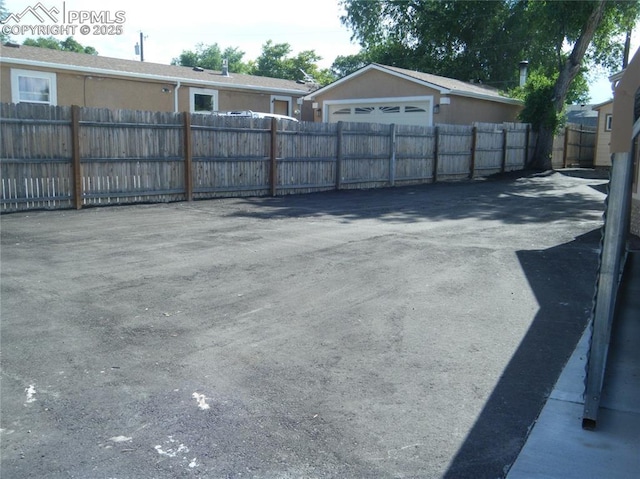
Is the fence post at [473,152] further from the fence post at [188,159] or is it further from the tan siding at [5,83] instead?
the tan siding at [5,83]

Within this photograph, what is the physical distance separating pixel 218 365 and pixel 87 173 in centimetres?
914

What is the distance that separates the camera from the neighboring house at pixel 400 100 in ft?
84.1

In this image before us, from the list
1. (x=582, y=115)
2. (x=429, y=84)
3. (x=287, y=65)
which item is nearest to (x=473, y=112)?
(x=429, y=84)

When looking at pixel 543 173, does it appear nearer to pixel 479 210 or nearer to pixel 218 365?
pixel 479 210

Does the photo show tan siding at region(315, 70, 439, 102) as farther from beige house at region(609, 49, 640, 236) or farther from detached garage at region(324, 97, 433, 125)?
beige house at region(609, 49, 640, 236)

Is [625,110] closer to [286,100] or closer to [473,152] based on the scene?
[473,152]

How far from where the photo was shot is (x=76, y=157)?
40.6ft

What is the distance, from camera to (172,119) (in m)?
14.1

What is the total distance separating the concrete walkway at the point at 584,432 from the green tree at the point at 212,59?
227 feet

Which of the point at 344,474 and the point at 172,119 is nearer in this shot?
the point at 344,474

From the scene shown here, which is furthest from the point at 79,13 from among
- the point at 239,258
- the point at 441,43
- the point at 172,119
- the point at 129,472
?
the point at 441,43

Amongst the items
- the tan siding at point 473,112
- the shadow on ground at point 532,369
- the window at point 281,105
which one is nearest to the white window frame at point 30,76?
the window at point 281,105

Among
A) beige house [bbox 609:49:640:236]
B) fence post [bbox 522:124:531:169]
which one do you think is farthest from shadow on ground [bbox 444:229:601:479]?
fence post [bbox 522:124:531:169]

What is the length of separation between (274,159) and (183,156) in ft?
8.98
